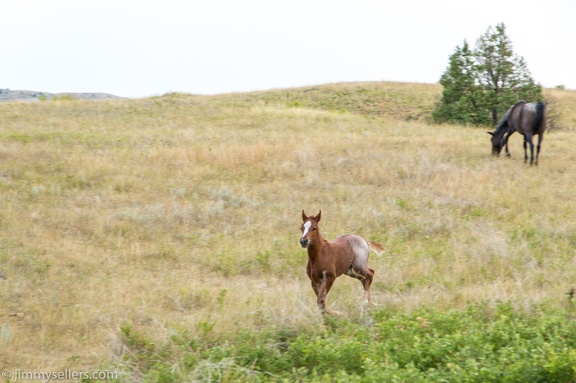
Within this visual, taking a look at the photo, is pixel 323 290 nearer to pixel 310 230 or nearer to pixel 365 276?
pixel 310 230

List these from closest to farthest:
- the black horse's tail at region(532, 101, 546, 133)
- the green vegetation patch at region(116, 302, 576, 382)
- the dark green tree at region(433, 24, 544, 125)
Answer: the green vegetation patch at region(116, 302, 576, 382)
the black horse's tail at region(532, 101, 546, 133)
the dark green tree at region(433, 24, 544, 125)

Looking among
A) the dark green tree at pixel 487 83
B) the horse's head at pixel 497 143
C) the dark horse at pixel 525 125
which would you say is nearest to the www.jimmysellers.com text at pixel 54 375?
the dark horse at pixel 525 125

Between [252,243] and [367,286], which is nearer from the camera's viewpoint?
[367,286]

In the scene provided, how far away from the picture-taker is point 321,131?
26016 millimetres

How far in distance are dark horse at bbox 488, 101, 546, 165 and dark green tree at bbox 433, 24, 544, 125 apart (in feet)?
44.2

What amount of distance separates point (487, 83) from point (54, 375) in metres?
31.7

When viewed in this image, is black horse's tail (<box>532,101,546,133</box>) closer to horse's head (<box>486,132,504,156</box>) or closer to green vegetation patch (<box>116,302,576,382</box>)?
horse's head (<box>486,132,504,156</box>)

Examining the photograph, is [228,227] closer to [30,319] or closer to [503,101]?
[30,319]

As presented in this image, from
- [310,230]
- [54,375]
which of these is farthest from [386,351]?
[54,375]

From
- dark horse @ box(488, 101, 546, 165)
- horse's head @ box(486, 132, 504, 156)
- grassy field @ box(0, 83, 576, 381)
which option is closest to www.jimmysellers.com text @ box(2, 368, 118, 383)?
→ grassy field @ box(0, 83, 576, 381)

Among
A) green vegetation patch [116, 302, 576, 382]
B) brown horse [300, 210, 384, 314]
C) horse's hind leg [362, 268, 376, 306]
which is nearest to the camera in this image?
green vegetation patch [116, 302, 576, 382]

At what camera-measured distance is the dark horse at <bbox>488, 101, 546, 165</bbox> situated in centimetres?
1938

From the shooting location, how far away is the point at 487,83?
114 feet

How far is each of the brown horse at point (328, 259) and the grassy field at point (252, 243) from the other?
0.31m
